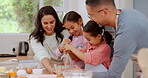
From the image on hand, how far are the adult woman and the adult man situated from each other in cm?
77

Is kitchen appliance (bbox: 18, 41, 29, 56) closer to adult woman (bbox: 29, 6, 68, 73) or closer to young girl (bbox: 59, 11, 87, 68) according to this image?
adult woman (bbox: 29, 6, 68, 73)

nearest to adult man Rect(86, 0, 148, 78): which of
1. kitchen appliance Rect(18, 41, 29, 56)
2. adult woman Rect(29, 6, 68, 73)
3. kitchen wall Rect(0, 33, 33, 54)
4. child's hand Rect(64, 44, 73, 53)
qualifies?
child's hand Rect(64, 44, 73, 53)

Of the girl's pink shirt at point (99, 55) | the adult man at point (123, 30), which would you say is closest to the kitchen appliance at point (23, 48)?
the girl's pink shirt at point (99, 55)

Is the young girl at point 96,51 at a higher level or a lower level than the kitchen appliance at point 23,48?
higher

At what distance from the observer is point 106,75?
1.41m

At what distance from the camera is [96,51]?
166 cm

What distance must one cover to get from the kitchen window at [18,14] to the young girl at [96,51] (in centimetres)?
252

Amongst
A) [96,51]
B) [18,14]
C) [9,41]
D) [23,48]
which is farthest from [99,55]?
[18,14]

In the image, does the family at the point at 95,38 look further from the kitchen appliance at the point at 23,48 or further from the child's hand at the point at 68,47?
the kitchen appliance at the point at 23,48

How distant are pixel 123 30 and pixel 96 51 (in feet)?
1.41

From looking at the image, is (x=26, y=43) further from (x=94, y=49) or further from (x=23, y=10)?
(x=94, y=49)

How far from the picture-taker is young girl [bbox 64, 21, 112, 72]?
5.45 feet

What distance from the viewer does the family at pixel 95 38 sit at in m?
1.28

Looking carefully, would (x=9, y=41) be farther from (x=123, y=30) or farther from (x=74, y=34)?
(x=123, y=30)
